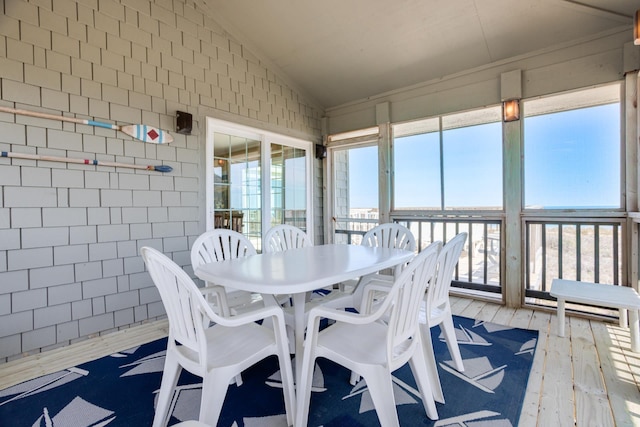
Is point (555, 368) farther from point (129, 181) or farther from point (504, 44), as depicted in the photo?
point (129, 181)

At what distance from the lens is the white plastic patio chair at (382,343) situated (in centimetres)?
139

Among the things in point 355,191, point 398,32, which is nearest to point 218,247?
point 355,191

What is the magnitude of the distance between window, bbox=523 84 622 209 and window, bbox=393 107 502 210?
1.15 feet

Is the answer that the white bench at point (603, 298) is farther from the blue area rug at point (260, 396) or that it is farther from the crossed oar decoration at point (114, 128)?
the crossed oar decoration at point (114, 128)

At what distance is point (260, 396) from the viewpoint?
1920 mm

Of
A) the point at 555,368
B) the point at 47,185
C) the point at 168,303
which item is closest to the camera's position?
the point at 168,303

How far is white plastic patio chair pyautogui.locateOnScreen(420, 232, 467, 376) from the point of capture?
189 cm

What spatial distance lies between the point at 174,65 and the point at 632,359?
15.7 ft

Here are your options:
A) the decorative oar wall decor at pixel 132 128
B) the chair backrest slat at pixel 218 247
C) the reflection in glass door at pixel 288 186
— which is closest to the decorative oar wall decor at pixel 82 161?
the decorative oar wall decor at pixel 132 128

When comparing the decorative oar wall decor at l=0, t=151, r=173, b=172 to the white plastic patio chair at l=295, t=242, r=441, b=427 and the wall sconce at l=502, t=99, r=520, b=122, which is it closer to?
the white plastic patio chair at l=295, t=242, r=441, b=427

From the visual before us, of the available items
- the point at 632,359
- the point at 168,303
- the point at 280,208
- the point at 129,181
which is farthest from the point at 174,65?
the point at 632,359

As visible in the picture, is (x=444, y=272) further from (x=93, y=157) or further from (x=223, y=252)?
(x=93, y=157)

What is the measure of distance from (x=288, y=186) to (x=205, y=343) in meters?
3.43

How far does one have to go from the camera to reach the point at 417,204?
435cm
